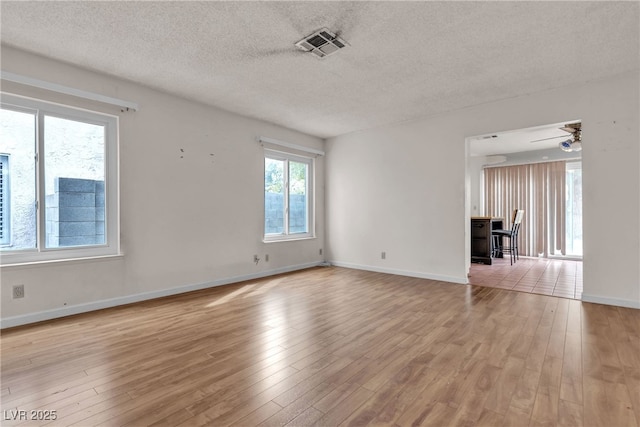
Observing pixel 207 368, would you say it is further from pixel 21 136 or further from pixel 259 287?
pixel 21 136

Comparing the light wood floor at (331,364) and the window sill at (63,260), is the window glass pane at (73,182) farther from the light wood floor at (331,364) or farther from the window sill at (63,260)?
the light wood floor at (331,364)

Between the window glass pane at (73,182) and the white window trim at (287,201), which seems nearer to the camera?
the window glass pane at (73,182)

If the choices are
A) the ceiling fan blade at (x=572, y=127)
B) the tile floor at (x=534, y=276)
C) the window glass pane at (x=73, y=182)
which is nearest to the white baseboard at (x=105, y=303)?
the window glass pane at (x=73, y=182)

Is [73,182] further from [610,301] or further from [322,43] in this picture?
[610,301]

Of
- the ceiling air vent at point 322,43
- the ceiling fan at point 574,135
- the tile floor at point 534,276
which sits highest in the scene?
the ceiling air vent at point 322,43

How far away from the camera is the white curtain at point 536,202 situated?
280 inches

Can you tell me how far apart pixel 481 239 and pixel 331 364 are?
5438 millimetres

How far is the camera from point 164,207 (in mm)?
3992

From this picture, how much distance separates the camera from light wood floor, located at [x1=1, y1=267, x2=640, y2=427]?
1.64m

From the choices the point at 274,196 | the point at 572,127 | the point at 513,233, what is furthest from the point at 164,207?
the point at 513,233

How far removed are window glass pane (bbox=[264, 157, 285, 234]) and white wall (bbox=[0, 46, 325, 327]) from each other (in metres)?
0.23

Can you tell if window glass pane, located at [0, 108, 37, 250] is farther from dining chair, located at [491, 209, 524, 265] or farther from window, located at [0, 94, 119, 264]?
dining chair, located at [491, 209, 524, 265]

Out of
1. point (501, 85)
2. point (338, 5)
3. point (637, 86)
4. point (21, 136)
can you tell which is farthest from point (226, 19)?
point (637, 86)

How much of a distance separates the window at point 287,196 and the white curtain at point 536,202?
199 inches
